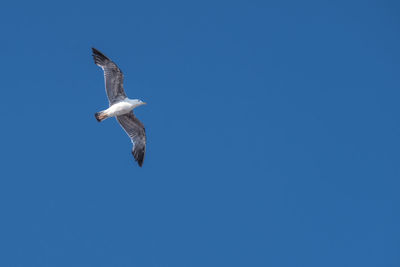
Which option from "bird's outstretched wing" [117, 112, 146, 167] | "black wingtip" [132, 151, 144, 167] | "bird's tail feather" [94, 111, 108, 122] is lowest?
"bird's tail feather" [94, 111, 108, 122]

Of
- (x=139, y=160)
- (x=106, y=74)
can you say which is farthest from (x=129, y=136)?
(x=106, y=74)

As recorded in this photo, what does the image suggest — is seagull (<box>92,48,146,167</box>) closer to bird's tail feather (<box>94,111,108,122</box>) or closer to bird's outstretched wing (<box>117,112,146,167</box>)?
bird's tail feather (<box>94,111,108,122</box>)

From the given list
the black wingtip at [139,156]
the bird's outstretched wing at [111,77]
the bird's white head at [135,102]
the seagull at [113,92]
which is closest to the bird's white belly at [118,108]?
the seagull at [113,92]

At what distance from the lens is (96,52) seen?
829 inches

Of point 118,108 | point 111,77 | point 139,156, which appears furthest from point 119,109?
point 139,156

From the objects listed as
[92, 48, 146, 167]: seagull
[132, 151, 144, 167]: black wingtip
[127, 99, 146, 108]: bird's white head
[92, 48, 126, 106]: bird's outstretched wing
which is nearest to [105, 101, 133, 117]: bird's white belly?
[92, 48, 146, 167]: seagull

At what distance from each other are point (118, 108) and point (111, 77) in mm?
1051

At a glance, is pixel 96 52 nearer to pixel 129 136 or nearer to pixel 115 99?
pixel 115 99

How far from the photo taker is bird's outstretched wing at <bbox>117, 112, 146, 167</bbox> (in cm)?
2206

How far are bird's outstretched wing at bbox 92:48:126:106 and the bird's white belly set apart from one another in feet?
0.99

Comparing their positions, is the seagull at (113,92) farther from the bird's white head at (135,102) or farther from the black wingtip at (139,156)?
the black wingtip at (139,156)

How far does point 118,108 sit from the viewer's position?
68.0 ft

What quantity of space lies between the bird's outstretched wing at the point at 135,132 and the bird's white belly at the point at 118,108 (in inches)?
36.7

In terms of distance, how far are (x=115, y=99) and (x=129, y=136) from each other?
1.87m
